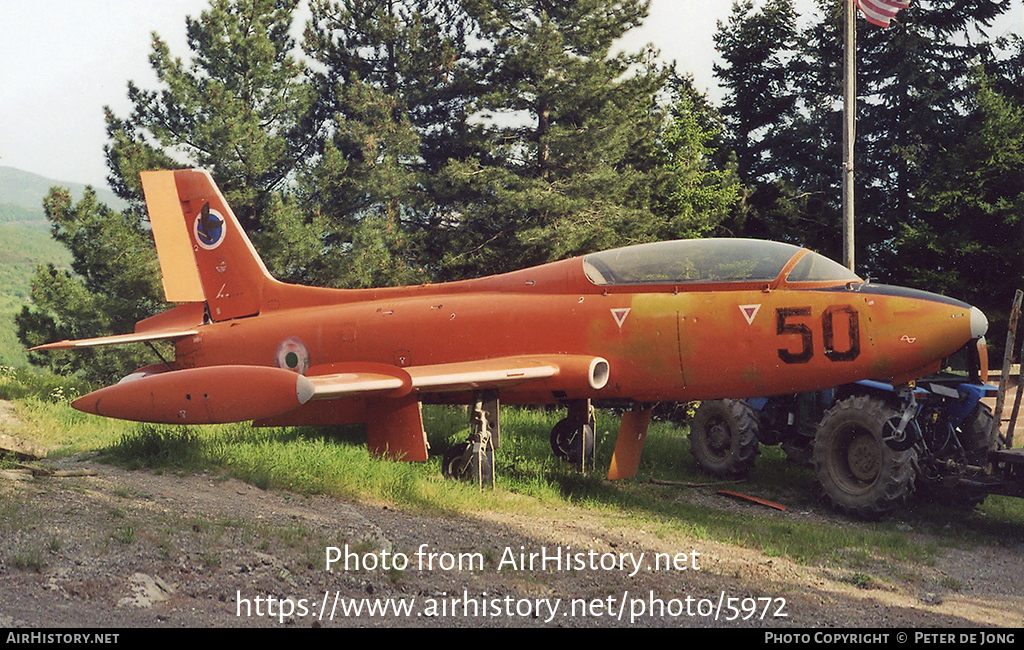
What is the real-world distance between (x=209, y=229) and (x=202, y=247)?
1.03 feet

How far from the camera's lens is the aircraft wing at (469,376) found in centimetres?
969

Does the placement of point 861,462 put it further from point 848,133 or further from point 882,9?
point 882,9

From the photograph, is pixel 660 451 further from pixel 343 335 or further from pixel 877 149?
pixel 877 149

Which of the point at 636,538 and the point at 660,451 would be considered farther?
the point at 660,451

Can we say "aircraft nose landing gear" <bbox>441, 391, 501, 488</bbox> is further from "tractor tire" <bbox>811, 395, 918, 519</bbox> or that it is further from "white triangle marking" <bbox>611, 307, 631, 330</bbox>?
"tractor tire" <bbox>811, 395, 918, 519</bbox>

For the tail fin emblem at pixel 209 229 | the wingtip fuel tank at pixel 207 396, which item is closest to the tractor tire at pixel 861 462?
the wingtip fuel tank at pixel 207 396

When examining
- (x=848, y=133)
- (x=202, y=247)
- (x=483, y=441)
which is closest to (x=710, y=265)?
(x=483, y=441)

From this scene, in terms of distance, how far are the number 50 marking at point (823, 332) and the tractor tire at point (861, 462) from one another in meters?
1.30

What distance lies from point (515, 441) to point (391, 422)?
352cm

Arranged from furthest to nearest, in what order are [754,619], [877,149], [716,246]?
[877,149]
[716,246]
[754,619]

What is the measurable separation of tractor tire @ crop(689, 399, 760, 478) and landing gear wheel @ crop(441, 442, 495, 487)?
377 cm

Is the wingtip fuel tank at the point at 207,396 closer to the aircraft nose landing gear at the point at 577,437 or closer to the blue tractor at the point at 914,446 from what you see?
the aircraft nose landing gear at the point at 577,437

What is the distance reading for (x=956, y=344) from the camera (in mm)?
9047
